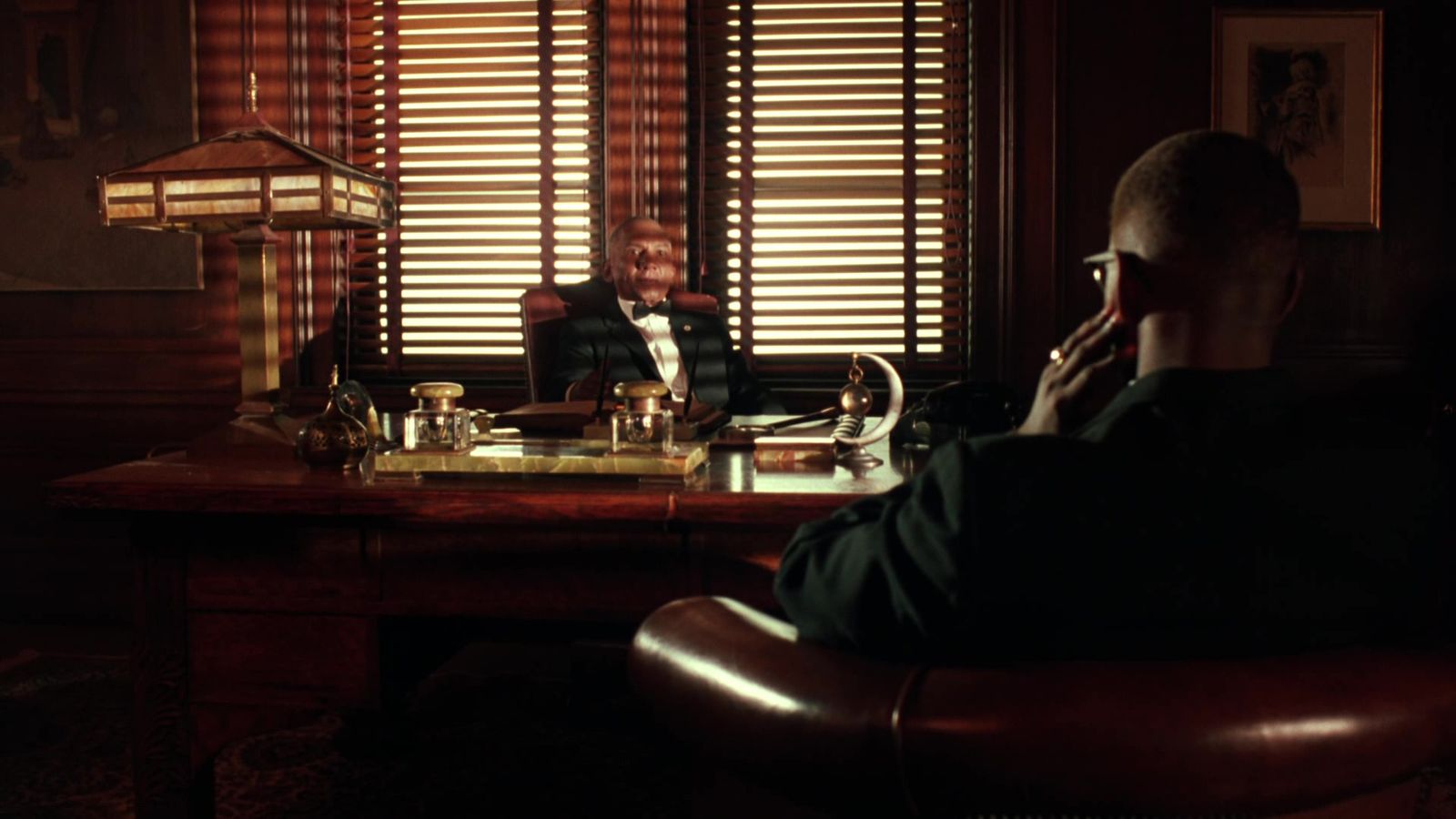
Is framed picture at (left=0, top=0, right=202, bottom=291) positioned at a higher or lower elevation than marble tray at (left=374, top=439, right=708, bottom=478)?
higher

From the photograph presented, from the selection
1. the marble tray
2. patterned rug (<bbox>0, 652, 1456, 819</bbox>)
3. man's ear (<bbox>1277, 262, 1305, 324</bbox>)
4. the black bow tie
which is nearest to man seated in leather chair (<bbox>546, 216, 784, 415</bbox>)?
the black bow tie

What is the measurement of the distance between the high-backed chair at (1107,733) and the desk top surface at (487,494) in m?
0.84

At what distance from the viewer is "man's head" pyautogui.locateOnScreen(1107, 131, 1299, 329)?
111 centimetres

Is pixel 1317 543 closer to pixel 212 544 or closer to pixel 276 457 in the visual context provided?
pixel 212 544

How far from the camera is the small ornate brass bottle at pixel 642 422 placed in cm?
203

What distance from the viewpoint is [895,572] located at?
100 centimetres

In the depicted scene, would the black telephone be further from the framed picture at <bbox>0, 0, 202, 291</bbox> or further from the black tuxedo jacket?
the framed picture at <bbox>0, 0, 202, 291</bbox>

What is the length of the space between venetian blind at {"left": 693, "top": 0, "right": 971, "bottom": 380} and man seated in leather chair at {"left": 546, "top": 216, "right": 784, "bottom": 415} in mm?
335

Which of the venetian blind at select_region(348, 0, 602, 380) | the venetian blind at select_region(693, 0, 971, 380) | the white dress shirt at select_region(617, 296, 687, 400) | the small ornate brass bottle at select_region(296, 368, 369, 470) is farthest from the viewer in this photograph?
the venetian blind at select_region(348, 0, 602, 380)

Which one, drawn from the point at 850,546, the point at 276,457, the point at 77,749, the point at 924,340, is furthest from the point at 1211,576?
the point at 924,340

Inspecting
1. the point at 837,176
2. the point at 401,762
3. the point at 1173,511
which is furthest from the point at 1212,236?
the point at 837,176

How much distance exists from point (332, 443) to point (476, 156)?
249cm

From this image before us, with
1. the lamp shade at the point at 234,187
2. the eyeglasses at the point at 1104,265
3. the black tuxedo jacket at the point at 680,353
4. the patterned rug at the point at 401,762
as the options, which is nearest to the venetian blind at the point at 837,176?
the black tuxedo jacket at the point at 680,353

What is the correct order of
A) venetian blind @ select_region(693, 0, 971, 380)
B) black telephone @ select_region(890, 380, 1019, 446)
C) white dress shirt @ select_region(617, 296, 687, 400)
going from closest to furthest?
black telephone @ select_region(890, 380, 1019, 446), white dress shirt @ select_region(617, 296, 687, 400), venetian blind @ select_region(693, 0, 971, 380)
